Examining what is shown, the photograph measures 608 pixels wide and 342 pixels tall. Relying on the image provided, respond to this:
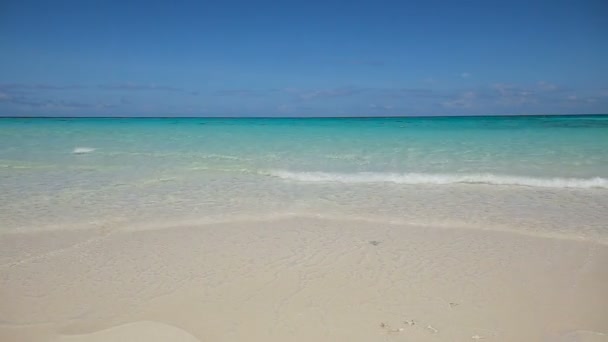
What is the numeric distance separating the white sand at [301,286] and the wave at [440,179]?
12.1 feet

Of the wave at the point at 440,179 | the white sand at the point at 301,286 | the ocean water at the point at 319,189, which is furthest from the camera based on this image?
the wave at the point at 440,179

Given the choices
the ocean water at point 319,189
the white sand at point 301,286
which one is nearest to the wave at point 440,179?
the ocean water at point 319,189

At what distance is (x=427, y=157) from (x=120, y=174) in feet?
30.2

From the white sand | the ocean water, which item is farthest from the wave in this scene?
the white sand

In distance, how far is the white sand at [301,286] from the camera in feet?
9.18

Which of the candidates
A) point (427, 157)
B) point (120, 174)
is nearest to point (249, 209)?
point (120, 174)

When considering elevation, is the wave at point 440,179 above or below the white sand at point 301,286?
above

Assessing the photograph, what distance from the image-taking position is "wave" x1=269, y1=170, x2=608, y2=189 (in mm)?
8000

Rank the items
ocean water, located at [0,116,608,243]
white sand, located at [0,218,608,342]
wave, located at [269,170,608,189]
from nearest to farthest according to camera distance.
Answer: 1. white sand, located at [0,218,608,342]
2. ocean water, located at [0,116,608,243]
3. wave, located at [269,170,608,189]

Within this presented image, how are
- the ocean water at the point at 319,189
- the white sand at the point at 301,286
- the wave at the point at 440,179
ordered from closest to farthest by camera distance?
the white sand at the point at 301,286, the ocean water at the point at 319,189, the wave at the point at 440,179

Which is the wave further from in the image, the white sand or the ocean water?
the white sand

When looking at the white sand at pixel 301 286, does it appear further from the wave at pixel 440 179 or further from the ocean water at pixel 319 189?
the wave at pixel 440 179

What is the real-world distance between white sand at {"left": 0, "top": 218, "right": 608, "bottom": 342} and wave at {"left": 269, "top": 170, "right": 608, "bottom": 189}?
3.67m

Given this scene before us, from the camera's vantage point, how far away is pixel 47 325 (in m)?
2.86
